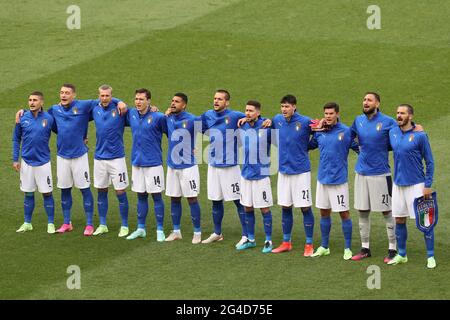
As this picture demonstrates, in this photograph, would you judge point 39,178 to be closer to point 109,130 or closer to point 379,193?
point 109,130

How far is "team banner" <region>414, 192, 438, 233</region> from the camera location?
15984mm

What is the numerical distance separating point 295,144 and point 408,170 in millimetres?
1725

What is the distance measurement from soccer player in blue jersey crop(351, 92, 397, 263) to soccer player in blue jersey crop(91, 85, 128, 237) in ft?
11.8

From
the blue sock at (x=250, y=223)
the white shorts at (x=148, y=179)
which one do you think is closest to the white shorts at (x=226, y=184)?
the blue sock at (x=250, y=223)

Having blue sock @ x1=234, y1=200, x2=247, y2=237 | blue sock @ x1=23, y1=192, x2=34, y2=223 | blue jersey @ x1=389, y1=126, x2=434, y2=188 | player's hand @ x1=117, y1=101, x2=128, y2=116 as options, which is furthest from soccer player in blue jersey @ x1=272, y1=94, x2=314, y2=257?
blue sock @ x1=23, y1=192, x2=34, y2=223

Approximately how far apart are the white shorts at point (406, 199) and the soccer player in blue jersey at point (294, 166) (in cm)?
132

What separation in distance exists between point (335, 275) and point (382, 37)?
1092cm

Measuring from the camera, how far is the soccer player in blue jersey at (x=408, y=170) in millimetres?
16016

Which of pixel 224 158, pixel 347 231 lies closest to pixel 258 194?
pixel 224 158

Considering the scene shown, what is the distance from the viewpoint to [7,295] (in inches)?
606

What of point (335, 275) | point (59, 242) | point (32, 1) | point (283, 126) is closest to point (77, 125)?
point (59, 242)

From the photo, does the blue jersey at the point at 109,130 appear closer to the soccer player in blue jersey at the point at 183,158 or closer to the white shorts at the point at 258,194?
the soccer player in blue jersey at the point at 183,158

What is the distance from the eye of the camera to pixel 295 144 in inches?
667

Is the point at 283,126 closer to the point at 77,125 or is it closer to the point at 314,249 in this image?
the point at 314,249
